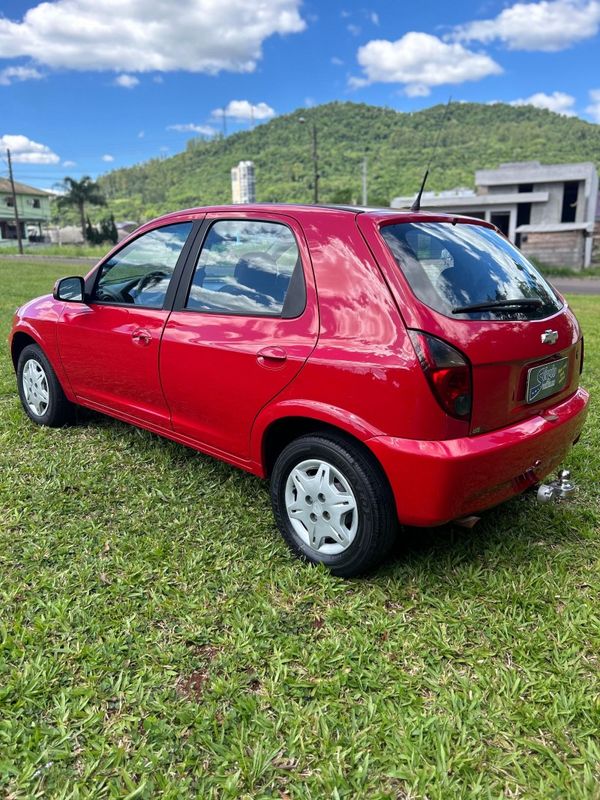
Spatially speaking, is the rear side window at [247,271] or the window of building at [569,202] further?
the window of building at [569,202]

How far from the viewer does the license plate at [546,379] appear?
8.77ft

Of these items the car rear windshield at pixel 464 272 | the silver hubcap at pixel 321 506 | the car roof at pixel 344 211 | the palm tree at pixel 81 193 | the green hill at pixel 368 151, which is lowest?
the silver hubcap at pixel 321 506

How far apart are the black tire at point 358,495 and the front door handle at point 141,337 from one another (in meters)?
1.13

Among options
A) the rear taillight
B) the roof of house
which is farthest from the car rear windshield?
the roof of house

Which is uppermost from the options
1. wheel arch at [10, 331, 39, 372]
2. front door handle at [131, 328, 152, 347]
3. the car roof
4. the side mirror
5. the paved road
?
the car roof

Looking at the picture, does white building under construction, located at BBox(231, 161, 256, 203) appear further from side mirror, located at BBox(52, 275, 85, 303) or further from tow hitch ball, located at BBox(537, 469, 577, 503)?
tow hitch ball, located at BBox(537, 469, 577, 503)

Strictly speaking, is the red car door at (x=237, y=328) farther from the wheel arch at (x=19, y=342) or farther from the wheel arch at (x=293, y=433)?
the wheel arch at (x=19, y=342)

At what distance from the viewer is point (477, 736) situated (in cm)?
199

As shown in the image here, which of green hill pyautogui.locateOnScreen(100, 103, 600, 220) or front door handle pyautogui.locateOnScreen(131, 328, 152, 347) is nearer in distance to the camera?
front door handle pyautogui.locateOnScreen(131, 328, 152, 347)

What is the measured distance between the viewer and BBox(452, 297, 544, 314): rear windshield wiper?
250 cm

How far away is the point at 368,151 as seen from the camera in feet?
283

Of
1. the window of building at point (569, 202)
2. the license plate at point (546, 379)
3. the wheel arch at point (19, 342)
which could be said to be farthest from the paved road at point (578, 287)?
the license plate at point (546, 379)

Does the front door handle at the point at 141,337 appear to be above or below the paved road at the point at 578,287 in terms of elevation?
above

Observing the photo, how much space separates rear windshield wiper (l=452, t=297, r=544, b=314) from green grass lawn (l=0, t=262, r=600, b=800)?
1211mm
